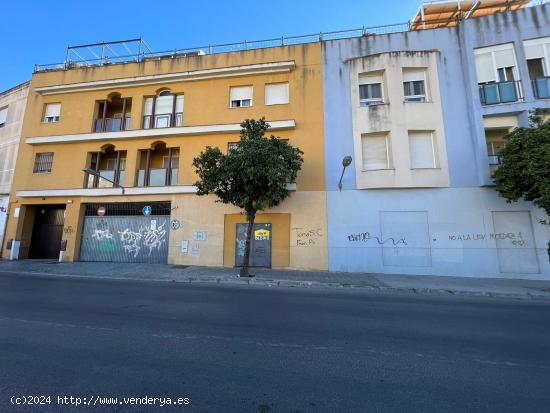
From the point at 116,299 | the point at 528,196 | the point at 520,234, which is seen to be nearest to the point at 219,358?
the point at 116,299

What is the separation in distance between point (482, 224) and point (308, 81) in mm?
10375

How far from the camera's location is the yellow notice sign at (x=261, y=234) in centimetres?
1327

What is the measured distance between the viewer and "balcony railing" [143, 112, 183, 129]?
15.2 m

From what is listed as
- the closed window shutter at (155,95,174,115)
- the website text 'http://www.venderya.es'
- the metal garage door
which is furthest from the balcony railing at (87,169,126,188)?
the website text 'http://www.venderya.es'

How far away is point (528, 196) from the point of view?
10016mm

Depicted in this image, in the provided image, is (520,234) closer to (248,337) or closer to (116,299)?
(248,337)

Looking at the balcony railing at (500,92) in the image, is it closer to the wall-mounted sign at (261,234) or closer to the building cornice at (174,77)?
Answer: the building cornice at (174,77)

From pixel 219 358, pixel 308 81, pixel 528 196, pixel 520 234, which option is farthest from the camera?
pixel 308 81

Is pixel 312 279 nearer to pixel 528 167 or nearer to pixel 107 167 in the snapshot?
pixel 528 167

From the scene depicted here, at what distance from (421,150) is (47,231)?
21.1 m

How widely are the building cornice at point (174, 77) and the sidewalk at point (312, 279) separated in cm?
997

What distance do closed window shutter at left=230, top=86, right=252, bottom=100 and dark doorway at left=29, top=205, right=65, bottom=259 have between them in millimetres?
12053

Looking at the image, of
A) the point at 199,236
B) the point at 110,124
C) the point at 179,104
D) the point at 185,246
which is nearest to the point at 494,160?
the point at 199,236

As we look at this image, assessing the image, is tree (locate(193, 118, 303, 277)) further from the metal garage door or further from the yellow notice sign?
the metal garage door
